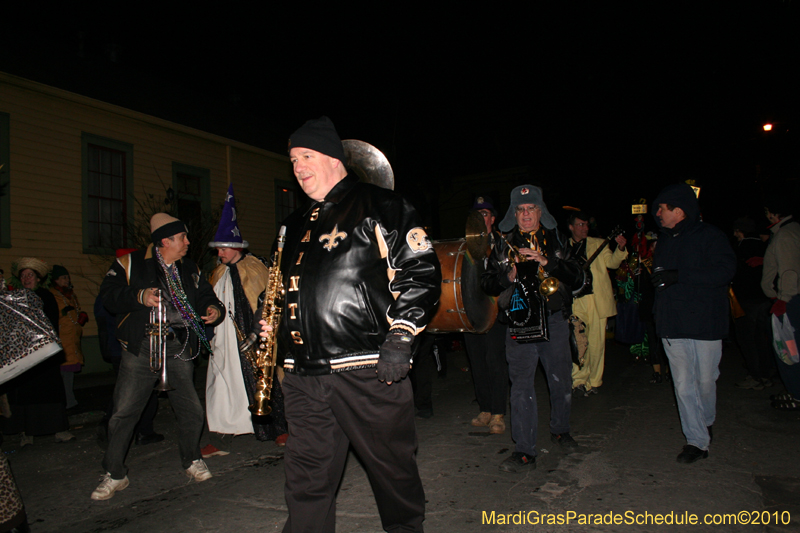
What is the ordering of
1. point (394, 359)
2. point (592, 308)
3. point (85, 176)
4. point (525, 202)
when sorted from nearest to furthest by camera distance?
point (394, 359) → point (525, 202) → point (592, 308) → point (85, 176)

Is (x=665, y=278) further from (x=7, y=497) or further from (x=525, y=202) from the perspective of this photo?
(x=7, y=497)

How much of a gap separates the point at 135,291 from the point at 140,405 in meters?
0.93

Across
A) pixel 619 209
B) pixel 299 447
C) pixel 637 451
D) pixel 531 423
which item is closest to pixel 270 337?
pixel 299 447

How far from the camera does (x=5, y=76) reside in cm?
1092

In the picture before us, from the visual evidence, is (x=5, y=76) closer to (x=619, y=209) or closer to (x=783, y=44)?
(x=783, y=44)

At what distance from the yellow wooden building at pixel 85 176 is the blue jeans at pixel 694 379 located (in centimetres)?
1065

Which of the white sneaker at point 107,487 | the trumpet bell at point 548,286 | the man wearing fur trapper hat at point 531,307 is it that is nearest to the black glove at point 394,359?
the man wearing fur trapper hat at point 531,307

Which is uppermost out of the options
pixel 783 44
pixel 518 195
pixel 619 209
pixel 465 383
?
pixel 783 44

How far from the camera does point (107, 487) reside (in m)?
4.38

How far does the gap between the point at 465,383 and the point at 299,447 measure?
6.42 meters

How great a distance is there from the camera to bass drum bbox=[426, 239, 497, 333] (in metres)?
5.70

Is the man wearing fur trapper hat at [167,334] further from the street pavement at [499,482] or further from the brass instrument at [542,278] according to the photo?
the brass instrument at [542,278]

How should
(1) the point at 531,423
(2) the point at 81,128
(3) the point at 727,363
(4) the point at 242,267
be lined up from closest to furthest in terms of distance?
(1) the point at 531,423, (4) the point at 242,267, (3) the point at 727,363, (2) the point at 81,128

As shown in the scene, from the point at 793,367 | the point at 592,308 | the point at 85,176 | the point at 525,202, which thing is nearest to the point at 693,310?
the point at 525,202
